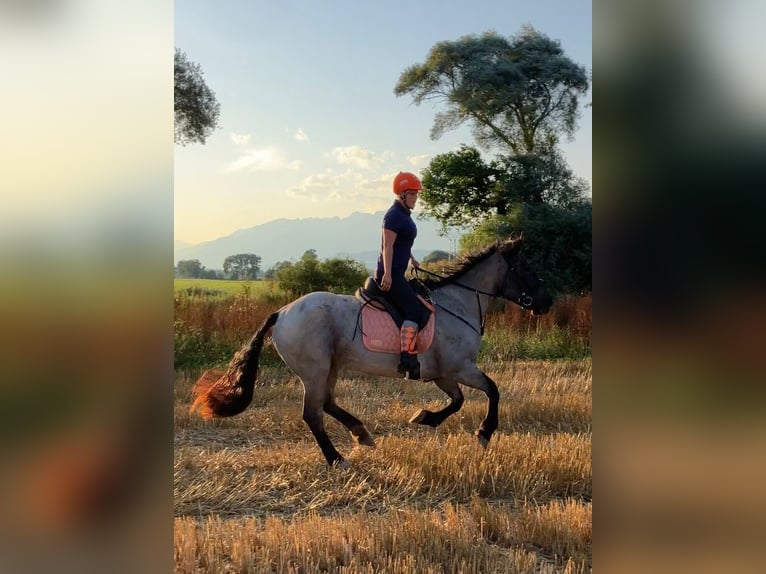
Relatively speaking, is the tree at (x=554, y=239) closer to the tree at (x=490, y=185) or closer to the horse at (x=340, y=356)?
the tree at (x=490, y=185)

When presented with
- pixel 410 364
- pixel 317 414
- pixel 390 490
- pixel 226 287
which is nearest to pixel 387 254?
pixel 410 364

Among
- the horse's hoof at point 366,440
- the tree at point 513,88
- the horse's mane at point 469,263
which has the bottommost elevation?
the horse's hoof at point 366,440

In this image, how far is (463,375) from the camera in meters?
5.46

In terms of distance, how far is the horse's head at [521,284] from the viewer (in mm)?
5715

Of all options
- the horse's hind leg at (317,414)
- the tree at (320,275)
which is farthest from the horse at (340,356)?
the tree at (320,275)

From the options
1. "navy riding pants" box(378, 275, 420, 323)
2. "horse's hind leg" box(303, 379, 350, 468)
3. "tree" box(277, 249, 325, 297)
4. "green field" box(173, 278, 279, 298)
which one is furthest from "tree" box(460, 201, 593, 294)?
"horse's hind leg" box(303, 379, 350, 468)

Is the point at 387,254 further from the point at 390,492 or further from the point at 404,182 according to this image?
the point at 390,492

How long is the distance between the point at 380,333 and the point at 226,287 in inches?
422

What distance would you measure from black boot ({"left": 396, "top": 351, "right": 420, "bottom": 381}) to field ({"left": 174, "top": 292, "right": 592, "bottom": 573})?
69cm

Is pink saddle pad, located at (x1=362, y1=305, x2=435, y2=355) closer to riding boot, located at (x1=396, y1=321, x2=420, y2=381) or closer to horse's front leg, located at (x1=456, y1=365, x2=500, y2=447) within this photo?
riding boot, located at (x1=396, y1=321, x2=420, y2=381)

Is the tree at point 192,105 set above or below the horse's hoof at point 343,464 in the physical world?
above
